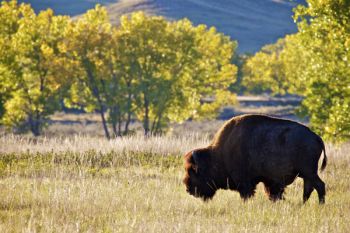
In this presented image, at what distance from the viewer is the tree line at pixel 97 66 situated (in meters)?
36.1

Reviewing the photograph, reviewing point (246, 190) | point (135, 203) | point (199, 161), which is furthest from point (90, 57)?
point (135, 203)

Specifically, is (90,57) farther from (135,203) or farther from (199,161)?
(135,203)

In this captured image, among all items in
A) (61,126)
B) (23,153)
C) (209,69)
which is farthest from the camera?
(61,126)

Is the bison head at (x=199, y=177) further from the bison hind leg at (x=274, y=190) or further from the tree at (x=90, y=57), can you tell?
the tree at (x=90, y=57)

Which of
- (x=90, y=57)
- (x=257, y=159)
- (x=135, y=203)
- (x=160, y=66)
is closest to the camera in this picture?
(x=135, y=203)

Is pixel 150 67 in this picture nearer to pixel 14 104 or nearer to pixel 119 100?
pixel 119 100

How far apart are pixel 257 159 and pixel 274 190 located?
709 mm

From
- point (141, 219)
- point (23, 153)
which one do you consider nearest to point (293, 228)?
point (141, 219)

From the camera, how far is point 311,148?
10.2 m

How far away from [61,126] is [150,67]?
1957 cm

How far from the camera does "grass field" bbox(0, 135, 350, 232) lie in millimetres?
8117

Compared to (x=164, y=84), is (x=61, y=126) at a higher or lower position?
lower

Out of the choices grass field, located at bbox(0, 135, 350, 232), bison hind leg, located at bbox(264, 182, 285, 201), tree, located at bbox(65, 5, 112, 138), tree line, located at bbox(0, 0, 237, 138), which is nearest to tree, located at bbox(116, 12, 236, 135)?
tree line, located at bbox(0, 0, 237, 138)

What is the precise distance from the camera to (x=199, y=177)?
36.6 feet
